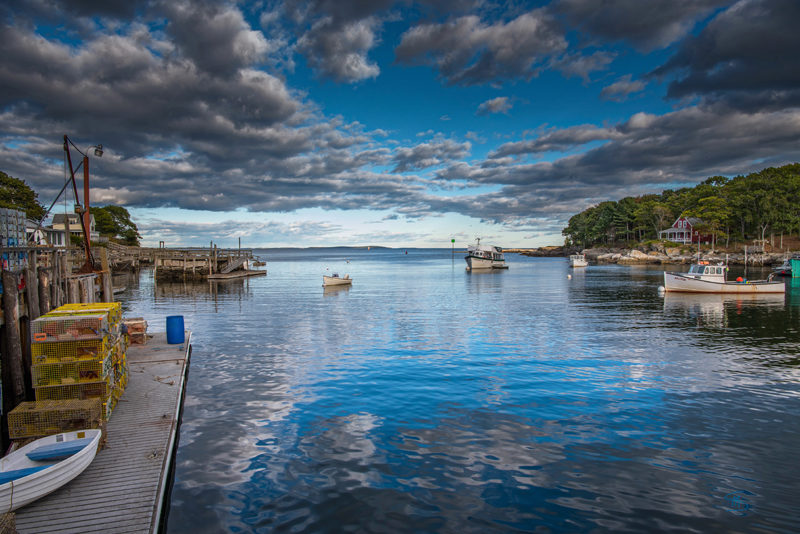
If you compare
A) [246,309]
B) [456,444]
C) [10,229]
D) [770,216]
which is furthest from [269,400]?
[770,216]

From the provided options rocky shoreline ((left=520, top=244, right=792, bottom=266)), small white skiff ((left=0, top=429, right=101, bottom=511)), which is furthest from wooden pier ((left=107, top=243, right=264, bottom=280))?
rocky shoreline ((left=520, top=244, right=792, bottom=266))

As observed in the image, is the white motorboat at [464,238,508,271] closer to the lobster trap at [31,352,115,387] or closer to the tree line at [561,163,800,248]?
the tree line at [561,163,800,248]

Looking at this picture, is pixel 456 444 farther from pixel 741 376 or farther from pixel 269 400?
pixel 741 376

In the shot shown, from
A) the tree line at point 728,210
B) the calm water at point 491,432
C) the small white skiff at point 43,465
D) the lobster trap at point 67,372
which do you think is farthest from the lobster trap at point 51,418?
the tree line at point 728,210

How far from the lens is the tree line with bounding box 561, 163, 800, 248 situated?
9488 centimetres

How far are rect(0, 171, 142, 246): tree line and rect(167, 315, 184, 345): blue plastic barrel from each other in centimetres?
4871

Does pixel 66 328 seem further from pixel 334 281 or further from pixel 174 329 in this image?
pixel 334 281

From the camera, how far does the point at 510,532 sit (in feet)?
22.2

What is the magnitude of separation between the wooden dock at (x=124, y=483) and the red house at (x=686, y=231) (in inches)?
5064

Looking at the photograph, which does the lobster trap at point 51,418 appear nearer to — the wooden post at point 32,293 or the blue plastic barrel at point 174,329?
the wooden post at point 32,293

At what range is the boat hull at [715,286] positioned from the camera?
40.5 m

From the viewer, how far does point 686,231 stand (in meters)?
116

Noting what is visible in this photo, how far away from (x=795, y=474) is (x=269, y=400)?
39.9ft

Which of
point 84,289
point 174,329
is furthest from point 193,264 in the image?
point 174,329
